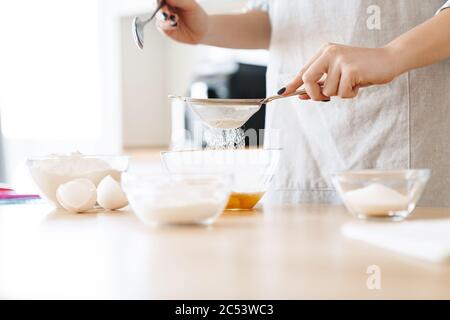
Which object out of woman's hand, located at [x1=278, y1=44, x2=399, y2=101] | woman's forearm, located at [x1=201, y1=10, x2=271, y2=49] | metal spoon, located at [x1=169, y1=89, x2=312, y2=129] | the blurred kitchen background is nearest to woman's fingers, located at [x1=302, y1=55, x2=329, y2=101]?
woman's hand, located at [x1=278, y1=44, x2=399, y2=101]

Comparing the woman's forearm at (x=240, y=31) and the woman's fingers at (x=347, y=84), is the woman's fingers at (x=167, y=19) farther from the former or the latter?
the woman's fingers at (x=347, y=84)

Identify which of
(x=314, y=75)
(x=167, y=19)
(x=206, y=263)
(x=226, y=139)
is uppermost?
(x=167, y=19)

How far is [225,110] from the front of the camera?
1.18 meters

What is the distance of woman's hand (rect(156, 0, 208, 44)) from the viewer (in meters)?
1.34

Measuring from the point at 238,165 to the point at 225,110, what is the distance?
21 centimetres

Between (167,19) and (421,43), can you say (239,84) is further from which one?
(421,43)

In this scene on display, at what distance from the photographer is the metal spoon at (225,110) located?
117 centimetres

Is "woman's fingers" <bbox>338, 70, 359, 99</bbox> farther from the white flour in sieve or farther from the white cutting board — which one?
the white cutting board

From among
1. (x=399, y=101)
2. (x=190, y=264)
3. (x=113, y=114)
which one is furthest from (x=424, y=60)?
(x=113, y=114)

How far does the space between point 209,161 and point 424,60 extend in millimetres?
469

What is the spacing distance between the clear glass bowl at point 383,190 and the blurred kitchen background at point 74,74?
2.90 metres

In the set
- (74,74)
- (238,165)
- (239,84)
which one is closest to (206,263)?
(238,165)

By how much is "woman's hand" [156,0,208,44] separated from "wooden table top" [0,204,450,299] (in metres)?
0.63

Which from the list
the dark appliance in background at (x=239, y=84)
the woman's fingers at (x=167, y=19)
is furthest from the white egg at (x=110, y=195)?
the dark appliance in background at (x=239, y=84)
